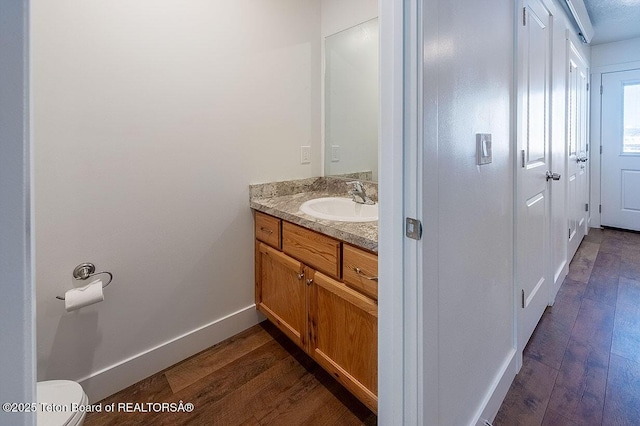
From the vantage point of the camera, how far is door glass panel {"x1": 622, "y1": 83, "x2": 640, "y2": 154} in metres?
3.83

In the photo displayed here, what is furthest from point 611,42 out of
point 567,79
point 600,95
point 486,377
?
point 486,377

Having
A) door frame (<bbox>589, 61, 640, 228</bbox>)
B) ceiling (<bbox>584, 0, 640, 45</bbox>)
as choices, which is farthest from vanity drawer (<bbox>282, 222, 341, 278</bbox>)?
door frame (<bbox>589, 61, 640, 228</bbox>)

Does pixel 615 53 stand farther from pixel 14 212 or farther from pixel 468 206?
pixel 14 212

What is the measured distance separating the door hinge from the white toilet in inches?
43.5

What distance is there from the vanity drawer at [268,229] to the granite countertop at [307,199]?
1.6 inches

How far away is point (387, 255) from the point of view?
3.07ft

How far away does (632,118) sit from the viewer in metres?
3.88

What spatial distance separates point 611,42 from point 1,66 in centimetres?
553

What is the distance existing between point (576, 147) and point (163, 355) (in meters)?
3.82

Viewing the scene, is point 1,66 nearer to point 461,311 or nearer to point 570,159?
point 461,311

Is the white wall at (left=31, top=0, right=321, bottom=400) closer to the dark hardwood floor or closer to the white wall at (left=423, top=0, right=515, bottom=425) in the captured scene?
the dark hardwood floor

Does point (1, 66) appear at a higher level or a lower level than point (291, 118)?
lower

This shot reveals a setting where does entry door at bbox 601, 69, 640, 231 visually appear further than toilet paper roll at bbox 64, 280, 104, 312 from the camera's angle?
Yes

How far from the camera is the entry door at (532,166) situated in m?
1.54
